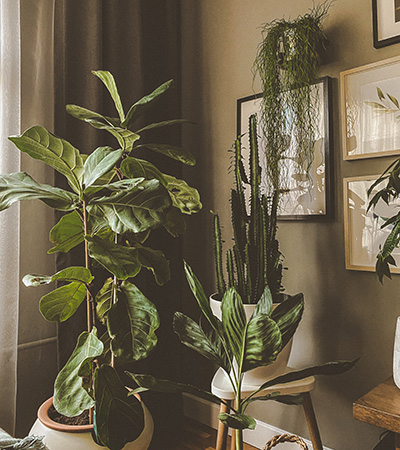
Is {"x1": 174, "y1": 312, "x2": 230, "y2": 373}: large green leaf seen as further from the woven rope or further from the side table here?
the side table

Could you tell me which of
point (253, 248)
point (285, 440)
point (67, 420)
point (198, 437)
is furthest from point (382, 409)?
point (198, 437)

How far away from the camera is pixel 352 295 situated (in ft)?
5.48

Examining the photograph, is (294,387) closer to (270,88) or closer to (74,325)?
(74,325)

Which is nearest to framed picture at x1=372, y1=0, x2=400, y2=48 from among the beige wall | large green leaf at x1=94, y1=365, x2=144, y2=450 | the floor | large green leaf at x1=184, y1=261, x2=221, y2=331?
the beige wall

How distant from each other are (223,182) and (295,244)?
1.65ft

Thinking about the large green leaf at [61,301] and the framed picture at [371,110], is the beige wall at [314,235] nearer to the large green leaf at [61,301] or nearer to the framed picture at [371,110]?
the framed picture at [371,110]

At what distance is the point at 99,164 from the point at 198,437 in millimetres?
1595

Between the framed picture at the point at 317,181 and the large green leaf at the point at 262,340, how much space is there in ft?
2.92

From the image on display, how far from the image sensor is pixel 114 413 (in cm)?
99

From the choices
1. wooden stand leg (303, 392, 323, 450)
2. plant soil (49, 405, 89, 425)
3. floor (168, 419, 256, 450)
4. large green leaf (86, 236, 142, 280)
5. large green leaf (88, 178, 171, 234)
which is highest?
large green leaf (88, 178, 171, 234)

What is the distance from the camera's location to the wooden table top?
111 cm

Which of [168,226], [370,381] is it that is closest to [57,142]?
[168,226]

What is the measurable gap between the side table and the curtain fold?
4.19 ft

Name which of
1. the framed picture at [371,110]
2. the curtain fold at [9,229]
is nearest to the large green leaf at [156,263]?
the curtain fold at [9,229]
